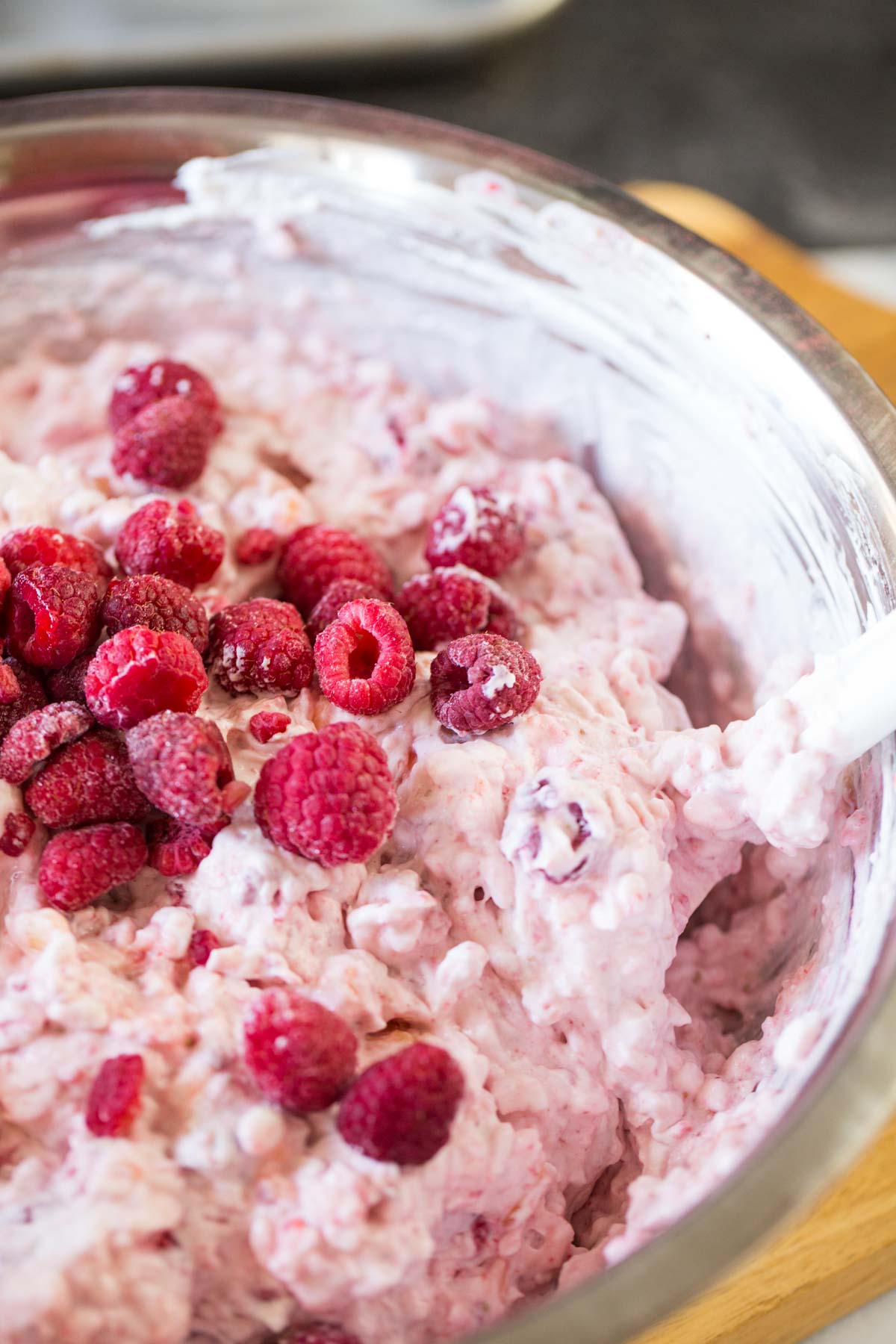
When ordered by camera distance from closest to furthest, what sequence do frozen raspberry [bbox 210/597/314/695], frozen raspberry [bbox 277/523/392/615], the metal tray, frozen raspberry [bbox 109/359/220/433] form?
frozen raspberry [bbox 210/597/314/695]
frozen raspberry [bbox 277/523/392/615]
frozen raspberry [bbox 109/359/220/433]
the metal tray

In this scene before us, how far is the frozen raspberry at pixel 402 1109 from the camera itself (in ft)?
2.93

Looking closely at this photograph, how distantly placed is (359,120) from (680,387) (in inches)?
18.8

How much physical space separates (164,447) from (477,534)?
1.11 ft

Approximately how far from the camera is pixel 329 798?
97 centimetres

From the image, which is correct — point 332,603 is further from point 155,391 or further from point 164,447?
point 155,391

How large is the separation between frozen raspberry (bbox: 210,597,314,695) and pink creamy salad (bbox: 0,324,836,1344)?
0.02 m

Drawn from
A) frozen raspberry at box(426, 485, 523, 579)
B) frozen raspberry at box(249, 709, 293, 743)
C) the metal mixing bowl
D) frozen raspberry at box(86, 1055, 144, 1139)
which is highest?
the metal mixing bowl

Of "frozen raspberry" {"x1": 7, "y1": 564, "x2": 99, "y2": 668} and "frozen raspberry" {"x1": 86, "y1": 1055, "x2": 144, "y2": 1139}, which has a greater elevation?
"frozen raspberry" {"x1": 7, "y1": 564, "x2": 99, "y2": 668}

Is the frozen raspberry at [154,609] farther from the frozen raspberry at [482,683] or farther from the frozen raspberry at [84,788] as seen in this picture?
the frozen raspberry at [482,683]

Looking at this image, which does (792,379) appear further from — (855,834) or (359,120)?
(359,120)

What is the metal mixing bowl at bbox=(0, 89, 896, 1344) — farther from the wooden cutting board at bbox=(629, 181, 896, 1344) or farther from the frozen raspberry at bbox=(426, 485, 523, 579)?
the wooden cutting board at bbox=(629, 181, 896, 1344)

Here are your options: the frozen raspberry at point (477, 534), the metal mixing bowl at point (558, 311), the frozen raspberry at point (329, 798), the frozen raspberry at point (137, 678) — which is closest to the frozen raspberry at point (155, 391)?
the metal mixing bowl at point (558, 311)

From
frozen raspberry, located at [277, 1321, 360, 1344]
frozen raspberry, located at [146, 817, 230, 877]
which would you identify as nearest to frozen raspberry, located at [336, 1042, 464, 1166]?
frozen raspberry, located at [277, 1321, 360, 1344]

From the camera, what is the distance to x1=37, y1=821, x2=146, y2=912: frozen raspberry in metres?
1.00
